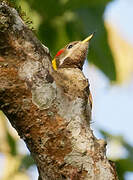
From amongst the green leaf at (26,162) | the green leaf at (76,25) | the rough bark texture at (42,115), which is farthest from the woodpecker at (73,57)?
the green leaf at (26,162)

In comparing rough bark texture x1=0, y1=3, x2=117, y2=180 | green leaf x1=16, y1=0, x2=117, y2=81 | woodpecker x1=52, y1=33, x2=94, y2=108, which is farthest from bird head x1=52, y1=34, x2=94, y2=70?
green leaf x1=16, y1=0, x2=117, y2=81

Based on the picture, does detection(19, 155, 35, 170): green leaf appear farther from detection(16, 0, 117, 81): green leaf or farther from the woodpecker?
the woodpecker

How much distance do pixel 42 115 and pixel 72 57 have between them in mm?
715

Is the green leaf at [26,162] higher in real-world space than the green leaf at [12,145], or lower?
lower

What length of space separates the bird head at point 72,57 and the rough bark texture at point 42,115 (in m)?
0.44

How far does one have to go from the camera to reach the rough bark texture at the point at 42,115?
2.09 meters

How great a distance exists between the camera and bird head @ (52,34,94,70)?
265cm

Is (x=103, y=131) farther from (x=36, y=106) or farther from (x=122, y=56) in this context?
(x=122, y=56)

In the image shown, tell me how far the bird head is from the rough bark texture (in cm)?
44

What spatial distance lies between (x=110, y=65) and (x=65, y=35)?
0.40 metres

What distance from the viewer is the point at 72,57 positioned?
276cm

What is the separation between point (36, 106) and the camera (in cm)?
210

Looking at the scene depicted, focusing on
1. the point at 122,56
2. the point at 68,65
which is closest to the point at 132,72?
the point at 122,56

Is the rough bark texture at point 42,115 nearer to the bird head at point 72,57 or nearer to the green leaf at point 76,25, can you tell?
the bird head at point 72,57
